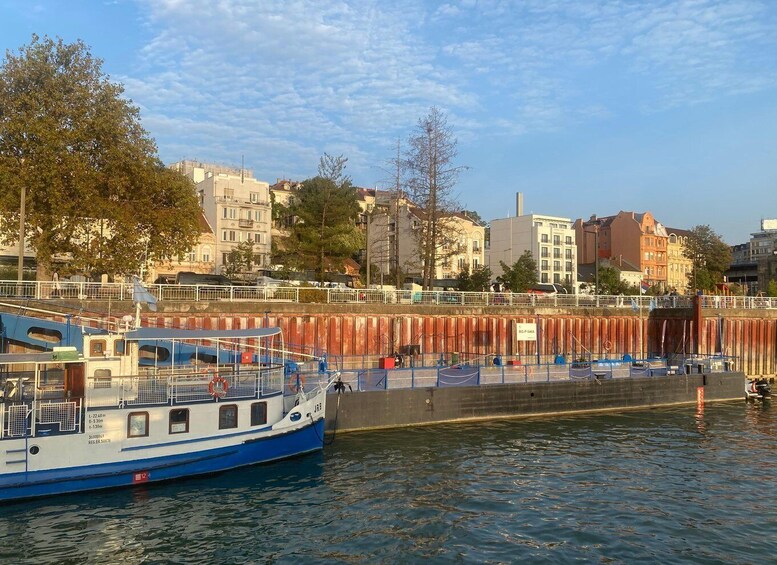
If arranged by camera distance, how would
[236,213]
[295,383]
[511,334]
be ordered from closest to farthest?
1. [295,383]
2. [511,334]
3. [236,213]

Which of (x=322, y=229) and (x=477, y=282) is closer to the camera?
(x=322, y=229)

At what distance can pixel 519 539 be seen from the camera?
17531mm

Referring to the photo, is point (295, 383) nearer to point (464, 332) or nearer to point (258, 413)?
point (258, 413)

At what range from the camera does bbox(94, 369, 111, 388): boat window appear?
22.2 m

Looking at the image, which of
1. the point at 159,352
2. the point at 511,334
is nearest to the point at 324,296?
the point at 159,352

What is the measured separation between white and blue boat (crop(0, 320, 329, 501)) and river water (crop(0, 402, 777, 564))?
74cm

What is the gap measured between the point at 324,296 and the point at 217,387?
19.4 metres

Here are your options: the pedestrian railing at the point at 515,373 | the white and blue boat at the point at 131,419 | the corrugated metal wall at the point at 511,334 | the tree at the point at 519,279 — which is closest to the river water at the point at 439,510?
the white and blue boat at the point at 131,419

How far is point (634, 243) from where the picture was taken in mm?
116688

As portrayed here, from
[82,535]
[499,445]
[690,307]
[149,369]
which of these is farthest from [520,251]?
[82,535]

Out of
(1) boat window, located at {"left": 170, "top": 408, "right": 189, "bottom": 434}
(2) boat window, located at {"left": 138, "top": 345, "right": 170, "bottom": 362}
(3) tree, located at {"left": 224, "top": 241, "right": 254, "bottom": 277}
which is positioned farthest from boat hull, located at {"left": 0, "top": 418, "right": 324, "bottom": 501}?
(3) tree, located at {"left": 224, "top": 241, "right": 254, "bottom": 277}

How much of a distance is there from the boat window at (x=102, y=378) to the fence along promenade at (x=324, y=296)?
9.47 m

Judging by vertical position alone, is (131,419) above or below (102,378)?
below

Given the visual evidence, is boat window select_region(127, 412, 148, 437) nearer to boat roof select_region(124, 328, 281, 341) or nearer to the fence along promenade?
boat roof select_region(124, 328, 281, 341)
